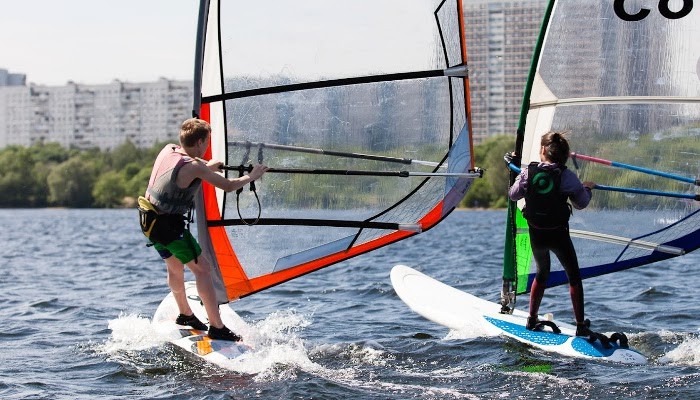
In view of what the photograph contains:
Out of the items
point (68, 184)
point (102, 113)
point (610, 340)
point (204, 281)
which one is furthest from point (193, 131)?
point (102, 113)

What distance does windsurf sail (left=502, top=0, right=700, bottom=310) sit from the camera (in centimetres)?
680

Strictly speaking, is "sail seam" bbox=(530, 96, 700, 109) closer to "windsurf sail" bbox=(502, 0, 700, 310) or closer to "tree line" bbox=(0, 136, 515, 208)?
→ "windsurf sail" bbox=(502, 0, 700, 310)

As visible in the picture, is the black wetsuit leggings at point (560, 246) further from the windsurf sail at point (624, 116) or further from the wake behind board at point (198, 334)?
the wake behind board at point (198, 334)

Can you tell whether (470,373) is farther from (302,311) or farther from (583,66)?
(302,311)

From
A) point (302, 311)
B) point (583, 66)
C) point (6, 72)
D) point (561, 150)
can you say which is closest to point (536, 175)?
point (561, 150)

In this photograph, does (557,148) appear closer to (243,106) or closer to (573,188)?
(573,188)

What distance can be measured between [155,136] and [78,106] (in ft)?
48.1

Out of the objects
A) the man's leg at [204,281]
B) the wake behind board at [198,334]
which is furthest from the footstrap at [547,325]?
the man's leg at [204,281]

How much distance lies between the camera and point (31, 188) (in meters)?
80.7

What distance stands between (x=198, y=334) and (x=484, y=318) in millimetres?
2261

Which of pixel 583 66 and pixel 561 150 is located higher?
pixel 583 66

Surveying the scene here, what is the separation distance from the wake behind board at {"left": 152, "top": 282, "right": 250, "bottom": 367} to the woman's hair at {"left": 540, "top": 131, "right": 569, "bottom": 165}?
7.88ft

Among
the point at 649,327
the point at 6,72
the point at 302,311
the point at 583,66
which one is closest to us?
the point at 583,66

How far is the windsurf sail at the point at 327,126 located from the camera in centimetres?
699
